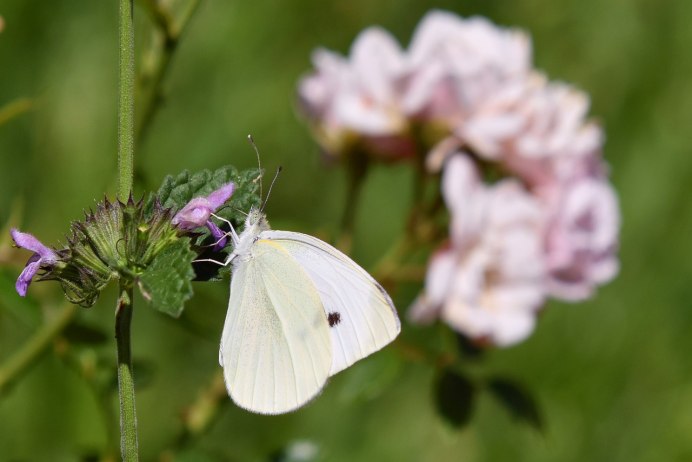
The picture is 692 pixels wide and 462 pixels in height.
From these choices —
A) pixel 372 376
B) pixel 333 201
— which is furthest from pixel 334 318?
pixel 333 201

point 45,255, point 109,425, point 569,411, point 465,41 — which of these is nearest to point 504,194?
point 465,41

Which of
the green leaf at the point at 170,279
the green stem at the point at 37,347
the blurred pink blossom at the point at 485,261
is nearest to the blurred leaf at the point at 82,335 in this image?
the green stem at the point at 37,347

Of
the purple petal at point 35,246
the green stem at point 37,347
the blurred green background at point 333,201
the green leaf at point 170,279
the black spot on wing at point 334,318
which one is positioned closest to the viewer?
the green leaf at point 170,279

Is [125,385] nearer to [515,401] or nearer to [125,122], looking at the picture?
[125,122]

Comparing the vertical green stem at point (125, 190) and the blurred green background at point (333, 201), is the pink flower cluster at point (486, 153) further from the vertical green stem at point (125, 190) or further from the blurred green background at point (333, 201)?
the vertical green stem at point (125, 190)

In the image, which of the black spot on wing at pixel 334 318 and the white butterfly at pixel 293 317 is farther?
the black spot on wing at pixel 334 318

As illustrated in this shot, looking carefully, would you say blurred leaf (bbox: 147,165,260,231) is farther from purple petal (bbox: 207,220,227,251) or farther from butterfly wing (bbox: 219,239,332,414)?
butterfly wing (bbox: 219,239,332,414)

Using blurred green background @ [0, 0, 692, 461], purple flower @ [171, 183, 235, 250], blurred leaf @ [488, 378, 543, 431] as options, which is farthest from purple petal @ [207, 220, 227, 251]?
blurred green background @ [0, 0, 692, 461]

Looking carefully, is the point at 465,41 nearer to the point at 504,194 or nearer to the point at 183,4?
the point at 504,194
